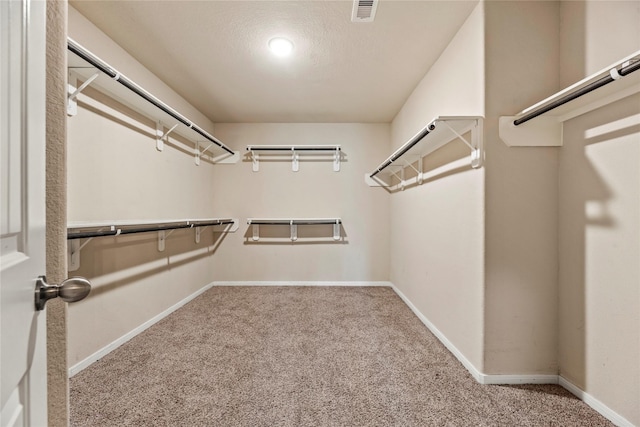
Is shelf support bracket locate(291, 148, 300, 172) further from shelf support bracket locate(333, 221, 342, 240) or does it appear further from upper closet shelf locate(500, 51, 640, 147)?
upper closet shelf locate(500, 51, 640, 147)

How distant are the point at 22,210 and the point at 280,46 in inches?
74.6

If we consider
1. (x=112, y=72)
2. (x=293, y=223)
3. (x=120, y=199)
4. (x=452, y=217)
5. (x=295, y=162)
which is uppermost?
(x=112, y=72)

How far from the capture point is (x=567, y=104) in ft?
4.16

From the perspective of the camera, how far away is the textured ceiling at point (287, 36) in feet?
5.24

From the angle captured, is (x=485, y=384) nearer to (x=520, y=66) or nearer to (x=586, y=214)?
(x=586, y=214)

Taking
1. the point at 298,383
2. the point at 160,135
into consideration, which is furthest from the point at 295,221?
the point at 298,383

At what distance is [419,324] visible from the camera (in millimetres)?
2328

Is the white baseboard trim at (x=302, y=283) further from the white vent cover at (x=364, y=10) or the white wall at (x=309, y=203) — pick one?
the white vent cover at (x=364, y=10)

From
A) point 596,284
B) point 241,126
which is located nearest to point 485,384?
point 596,284

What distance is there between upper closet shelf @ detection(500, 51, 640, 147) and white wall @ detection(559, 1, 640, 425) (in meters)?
0.05

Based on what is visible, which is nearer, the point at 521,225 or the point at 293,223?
the point at 521,225

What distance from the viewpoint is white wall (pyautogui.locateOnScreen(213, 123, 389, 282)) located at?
3521mm

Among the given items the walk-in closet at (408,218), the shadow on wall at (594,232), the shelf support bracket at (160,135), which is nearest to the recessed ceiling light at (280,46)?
the walk-in closet at (408,218)

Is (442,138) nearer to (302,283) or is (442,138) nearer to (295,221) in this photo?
(295,221)
